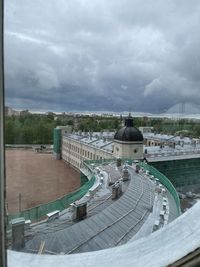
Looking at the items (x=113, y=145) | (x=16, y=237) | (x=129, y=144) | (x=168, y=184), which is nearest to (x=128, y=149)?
(x=129, y=144)

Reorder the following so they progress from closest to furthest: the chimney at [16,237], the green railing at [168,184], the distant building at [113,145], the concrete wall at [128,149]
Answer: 1. the chimney at [16,237]
2. the green railing at [168,184]
3. the distant building at [113,145]
4. the concrete wall at [128,149]

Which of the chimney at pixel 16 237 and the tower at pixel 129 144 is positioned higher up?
the chimney at pixel 16 237

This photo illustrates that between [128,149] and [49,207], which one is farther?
[128,149]

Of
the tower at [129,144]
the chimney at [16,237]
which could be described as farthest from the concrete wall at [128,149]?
the chimney at [16,237]

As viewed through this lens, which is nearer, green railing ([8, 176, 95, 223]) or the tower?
green railing ([8, 176, 95, 223])

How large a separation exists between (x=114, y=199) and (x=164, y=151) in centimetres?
247

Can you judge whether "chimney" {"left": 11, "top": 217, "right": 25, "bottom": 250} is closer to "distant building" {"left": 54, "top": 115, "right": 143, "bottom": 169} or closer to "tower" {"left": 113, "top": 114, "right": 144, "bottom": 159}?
"distant building" {"left": 54, "top": 115, "right": 143, "bottom": 169}

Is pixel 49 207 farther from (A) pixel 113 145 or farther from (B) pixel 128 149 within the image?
(A) pixel 113 145

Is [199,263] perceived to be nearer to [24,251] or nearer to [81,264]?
[81,264]

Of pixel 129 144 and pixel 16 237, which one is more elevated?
pixel 16 237

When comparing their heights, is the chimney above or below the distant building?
above

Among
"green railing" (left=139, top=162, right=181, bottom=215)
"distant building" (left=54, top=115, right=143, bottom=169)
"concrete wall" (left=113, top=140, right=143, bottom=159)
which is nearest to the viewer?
"green railing" (left=139, top=162, right=181, bottom=215)

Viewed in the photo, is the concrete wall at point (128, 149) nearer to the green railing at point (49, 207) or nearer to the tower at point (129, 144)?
the tower at point (129, 144)

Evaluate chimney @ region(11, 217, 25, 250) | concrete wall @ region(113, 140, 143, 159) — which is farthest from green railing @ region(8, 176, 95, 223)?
concrete wall @ region(113, 140, 143, 159)
